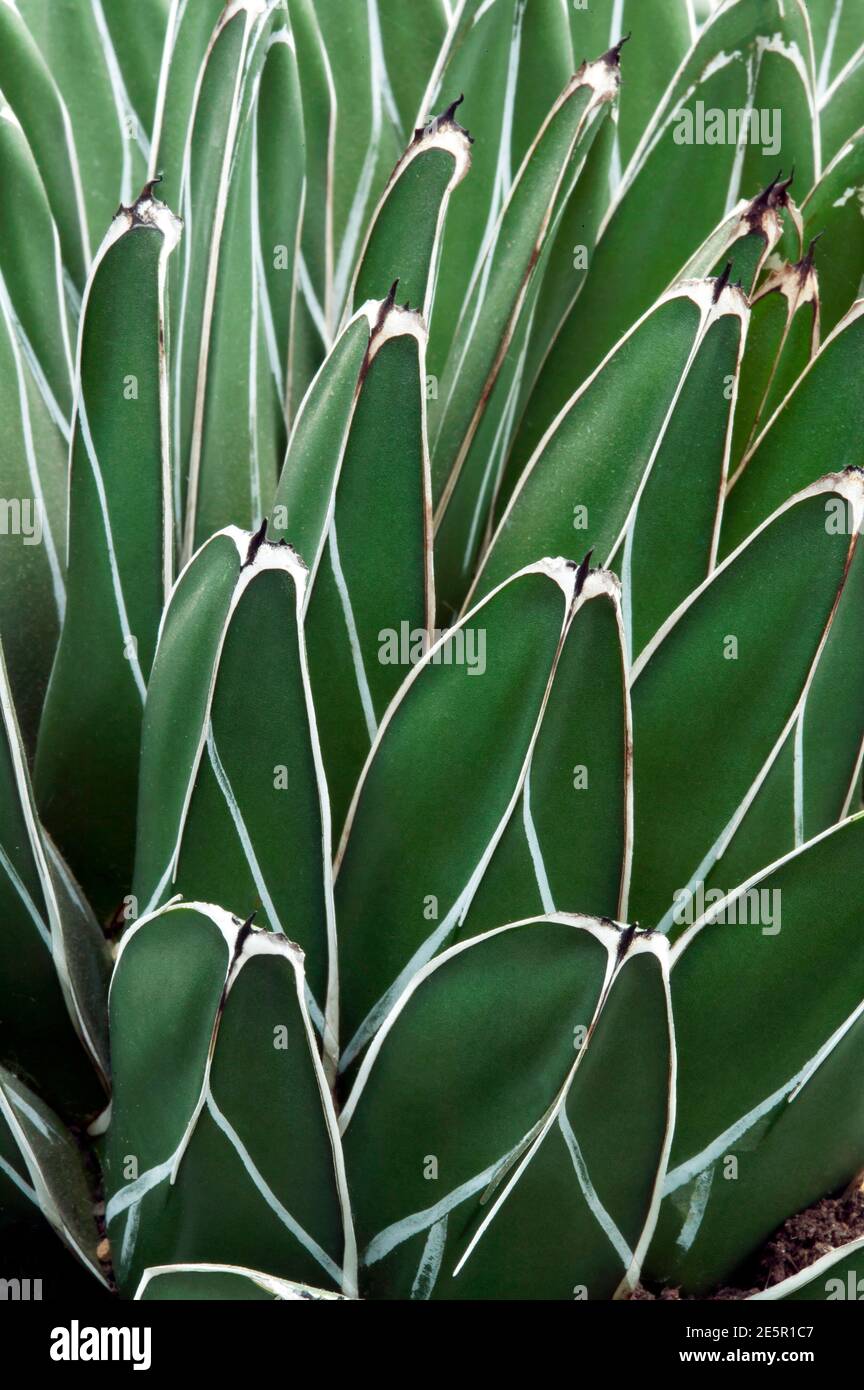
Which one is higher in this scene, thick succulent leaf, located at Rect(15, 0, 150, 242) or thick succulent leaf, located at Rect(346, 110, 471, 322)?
thick succulent leaf, located at Rect(15, 0, 150, 242)

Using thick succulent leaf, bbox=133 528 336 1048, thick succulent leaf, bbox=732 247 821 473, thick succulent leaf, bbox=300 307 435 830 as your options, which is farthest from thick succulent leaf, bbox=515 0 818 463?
thick succulent leaf, bbox=133 528 336 1048

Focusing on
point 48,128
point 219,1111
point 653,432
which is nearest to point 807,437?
point 653,432

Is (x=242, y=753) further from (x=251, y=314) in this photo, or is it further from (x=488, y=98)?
(x=488, y=98)

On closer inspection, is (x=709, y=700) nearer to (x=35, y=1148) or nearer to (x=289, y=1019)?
(x=289, y=1019)

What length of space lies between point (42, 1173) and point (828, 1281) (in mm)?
341

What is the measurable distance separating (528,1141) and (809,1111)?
13 centimetres

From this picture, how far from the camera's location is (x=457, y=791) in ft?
1.91

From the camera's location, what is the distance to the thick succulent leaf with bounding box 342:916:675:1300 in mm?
514

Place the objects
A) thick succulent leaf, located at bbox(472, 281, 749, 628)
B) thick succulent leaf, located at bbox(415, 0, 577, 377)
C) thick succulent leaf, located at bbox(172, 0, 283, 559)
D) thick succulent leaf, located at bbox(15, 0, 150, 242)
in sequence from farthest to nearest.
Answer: thick succulent leaf, located at bbox(15, 0, 150, 242) → thick succulent leaf, located at bbox(415, 0, 577, 377) → thick succulent leaf, located at bbox(172, 0, 283, 559) → thick succulent leaf, located at bbox(472, 281, 749, 628)

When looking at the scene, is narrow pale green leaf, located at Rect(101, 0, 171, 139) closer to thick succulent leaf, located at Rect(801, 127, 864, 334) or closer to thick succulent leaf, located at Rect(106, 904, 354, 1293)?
thick succulent leaf, located at Rect(801, 127, 864, 334)

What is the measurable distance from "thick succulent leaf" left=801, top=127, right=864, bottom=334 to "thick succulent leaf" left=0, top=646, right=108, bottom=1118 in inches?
19.9

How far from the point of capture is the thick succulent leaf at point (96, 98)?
965 mm

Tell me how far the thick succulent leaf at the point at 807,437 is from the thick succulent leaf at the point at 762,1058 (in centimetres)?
20
